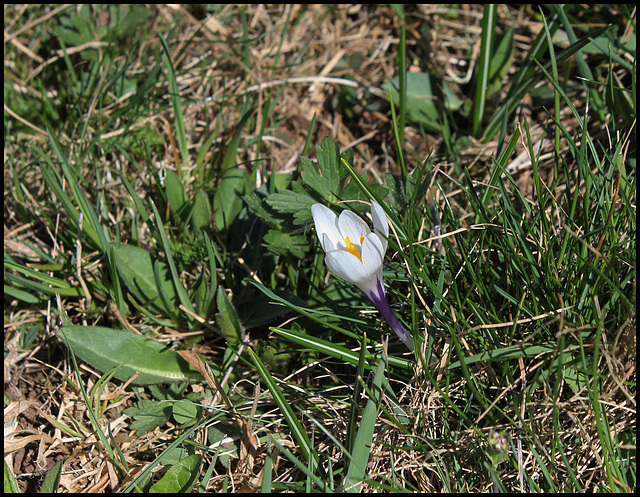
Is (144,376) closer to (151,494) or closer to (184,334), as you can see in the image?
(184,334)

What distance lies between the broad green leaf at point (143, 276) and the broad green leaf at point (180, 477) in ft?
1.90

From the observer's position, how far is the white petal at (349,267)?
1300 millimetres

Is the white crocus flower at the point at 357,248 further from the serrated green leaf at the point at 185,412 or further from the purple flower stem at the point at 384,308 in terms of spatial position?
the serrated green leaf at the point at 185,412

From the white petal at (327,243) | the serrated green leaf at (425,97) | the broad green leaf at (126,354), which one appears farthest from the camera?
the serrated green leaf at (425,97)

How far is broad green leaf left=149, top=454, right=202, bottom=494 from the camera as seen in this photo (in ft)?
5.07

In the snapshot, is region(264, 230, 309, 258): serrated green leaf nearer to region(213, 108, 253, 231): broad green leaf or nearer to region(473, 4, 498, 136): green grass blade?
region(213, 108, 253, 231): broad green leaf

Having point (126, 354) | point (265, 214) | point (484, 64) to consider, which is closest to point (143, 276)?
point (126, 354)

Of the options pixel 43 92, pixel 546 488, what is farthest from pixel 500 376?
pixel 43 92

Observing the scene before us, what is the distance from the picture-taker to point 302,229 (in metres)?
1.70

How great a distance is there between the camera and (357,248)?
4.73 ft

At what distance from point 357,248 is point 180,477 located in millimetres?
868

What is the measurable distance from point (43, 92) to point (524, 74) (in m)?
2.20

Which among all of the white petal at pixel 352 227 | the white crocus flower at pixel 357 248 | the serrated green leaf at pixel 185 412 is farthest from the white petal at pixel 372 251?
the serrated green leaf at pixel 185 412

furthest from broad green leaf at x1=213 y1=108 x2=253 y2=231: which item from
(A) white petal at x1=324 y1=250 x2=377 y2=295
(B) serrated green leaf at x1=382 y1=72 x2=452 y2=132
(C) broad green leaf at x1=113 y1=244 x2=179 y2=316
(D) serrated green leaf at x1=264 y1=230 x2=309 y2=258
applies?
(A) white petal at x1=324 y1=250 x2=377 y2=295
